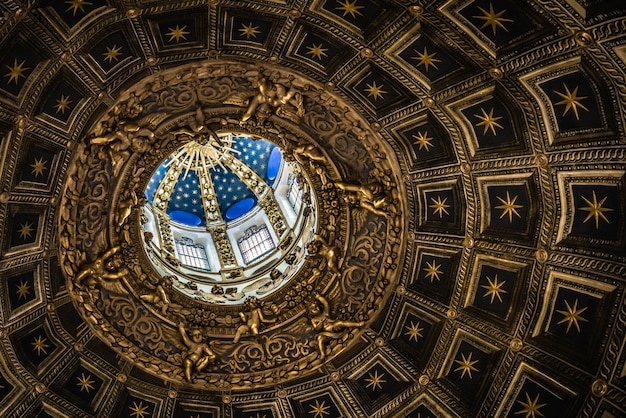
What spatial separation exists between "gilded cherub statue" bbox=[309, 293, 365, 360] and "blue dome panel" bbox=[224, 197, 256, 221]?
1229 centimetres

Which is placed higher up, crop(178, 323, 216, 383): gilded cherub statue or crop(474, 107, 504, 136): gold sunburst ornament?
crop(474, 107, 504, 136): gold sunburst ornament

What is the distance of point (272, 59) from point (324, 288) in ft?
29.8

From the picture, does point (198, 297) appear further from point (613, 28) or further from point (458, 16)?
point (613, 28)

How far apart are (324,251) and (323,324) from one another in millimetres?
2738

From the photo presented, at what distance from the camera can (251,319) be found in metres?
26.7

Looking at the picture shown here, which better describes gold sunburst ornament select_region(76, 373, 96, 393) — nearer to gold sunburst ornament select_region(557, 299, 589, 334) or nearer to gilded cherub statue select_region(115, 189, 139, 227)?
gilded cherub statue select_region(115, 189, 139, 227)

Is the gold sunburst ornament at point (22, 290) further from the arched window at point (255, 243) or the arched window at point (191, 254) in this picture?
A: the arched window at point (255, 243)

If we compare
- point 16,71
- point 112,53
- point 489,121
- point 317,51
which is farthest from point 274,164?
point 16,71

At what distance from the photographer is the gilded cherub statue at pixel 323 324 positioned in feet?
85.0

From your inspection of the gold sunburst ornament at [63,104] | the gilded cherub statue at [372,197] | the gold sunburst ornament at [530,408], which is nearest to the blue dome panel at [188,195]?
the gilded cherub statue at [372,197]

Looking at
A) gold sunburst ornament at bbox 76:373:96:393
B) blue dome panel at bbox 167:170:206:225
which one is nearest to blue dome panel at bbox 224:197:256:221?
blue dome panel at bbox 167:170:206:225

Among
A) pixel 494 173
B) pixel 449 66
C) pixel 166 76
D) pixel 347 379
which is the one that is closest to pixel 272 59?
pixel 166 76

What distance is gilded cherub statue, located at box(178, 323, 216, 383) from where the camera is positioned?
25781 millimetres

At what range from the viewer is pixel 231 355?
26594 millimetres
